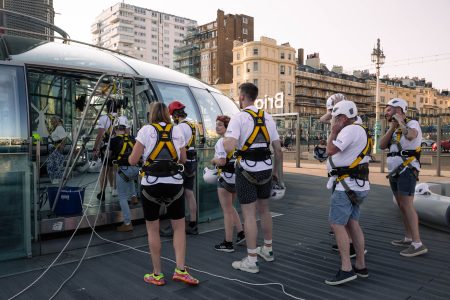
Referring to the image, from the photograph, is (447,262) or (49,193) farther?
(49,193)

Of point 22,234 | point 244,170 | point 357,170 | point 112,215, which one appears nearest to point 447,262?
point 357,170

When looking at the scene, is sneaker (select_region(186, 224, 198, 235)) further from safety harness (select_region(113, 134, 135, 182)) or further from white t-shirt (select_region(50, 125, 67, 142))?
white t-shirt (select_region(50, 125, 67, 142))

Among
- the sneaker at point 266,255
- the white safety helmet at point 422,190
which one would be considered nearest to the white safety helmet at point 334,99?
the sneaker at point 266,255

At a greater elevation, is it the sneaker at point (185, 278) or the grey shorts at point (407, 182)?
the grey shorts at point (407, 182)

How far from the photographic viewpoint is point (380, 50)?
3325cm

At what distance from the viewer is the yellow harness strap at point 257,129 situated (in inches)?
170

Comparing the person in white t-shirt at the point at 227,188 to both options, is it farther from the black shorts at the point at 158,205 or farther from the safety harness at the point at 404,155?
the safety harness at the point at 404,155

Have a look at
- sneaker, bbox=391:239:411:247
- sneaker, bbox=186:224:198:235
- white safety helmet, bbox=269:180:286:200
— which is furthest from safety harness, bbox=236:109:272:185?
sneaker, bbox=391:239:411:247

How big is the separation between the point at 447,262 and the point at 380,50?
3210 centimetres

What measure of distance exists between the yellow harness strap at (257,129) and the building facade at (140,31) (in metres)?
111

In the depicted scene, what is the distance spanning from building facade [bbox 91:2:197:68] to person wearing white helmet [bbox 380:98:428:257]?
111157 mm

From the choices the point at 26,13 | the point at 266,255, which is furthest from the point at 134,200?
the point at 26,13

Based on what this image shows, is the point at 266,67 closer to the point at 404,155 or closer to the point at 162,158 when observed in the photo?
the point at 404,155

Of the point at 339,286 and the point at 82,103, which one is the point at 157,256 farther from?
the point at 82,103
